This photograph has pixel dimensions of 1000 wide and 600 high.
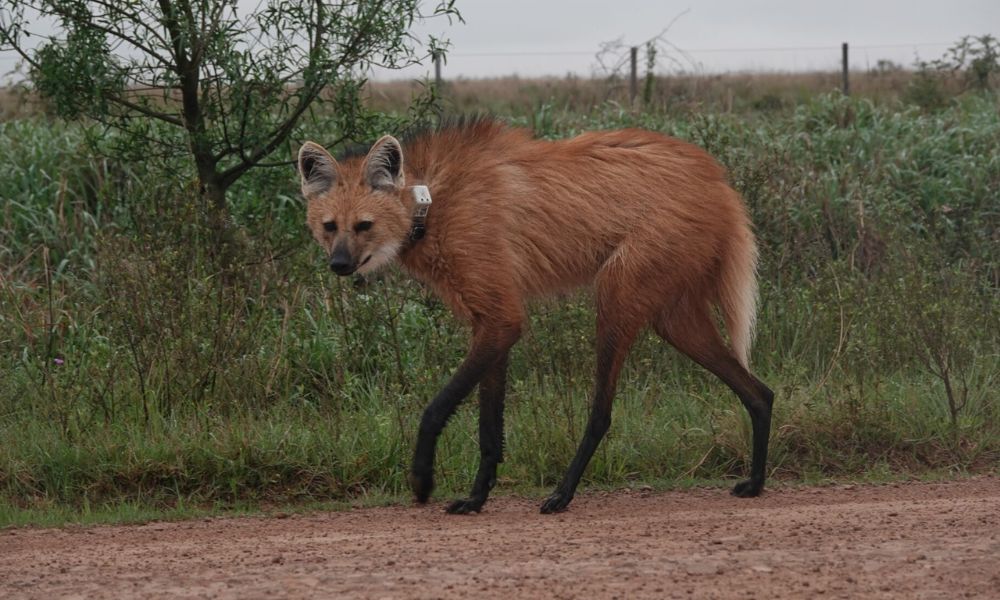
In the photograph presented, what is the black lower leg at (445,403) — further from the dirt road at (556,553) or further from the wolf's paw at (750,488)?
the wolf's paw at (750,488)

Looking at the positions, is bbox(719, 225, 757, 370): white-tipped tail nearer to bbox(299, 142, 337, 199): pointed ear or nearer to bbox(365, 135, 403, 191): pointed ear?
bbox(365, 135, 403, 191): pointed ear

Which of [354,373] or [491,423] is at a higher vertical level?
[491,423]

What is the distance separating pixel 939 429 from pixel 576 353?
1.82 meters

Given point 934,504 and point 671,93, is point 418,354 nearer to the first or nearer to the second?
point 934,504

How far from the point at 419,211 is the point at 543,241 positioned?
0.54 m

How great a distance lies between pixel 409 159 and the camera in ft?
16.1

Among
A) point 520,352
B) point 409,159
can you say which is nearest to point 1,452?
point 409,159

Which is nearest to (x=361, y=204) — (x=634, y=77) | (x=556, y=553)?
(x=556, y=553)

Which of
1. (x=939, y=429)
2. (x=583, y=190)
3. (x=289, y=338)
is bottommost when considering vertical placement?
(x=939, y=429)

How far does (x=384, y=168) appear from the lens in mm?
4723

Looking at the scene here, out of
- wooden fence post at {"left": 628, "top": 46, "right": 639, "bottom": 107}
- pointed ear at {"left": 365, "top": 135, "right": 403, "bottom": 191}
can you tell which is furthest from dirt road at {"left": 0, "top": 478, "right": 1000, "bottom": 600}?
wooden fence post at {"left": 628, "top": 46, "right": 639, "bottom": 107}

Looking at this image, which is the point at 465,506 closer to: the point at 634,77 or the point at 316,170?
the point at 316,170

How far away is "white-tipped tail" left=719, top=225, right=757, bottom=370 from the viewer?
5145mm

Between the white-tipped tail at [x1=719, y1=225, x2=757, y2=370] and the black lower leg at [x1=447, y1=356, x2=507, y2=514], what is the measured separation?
1.04 meters
